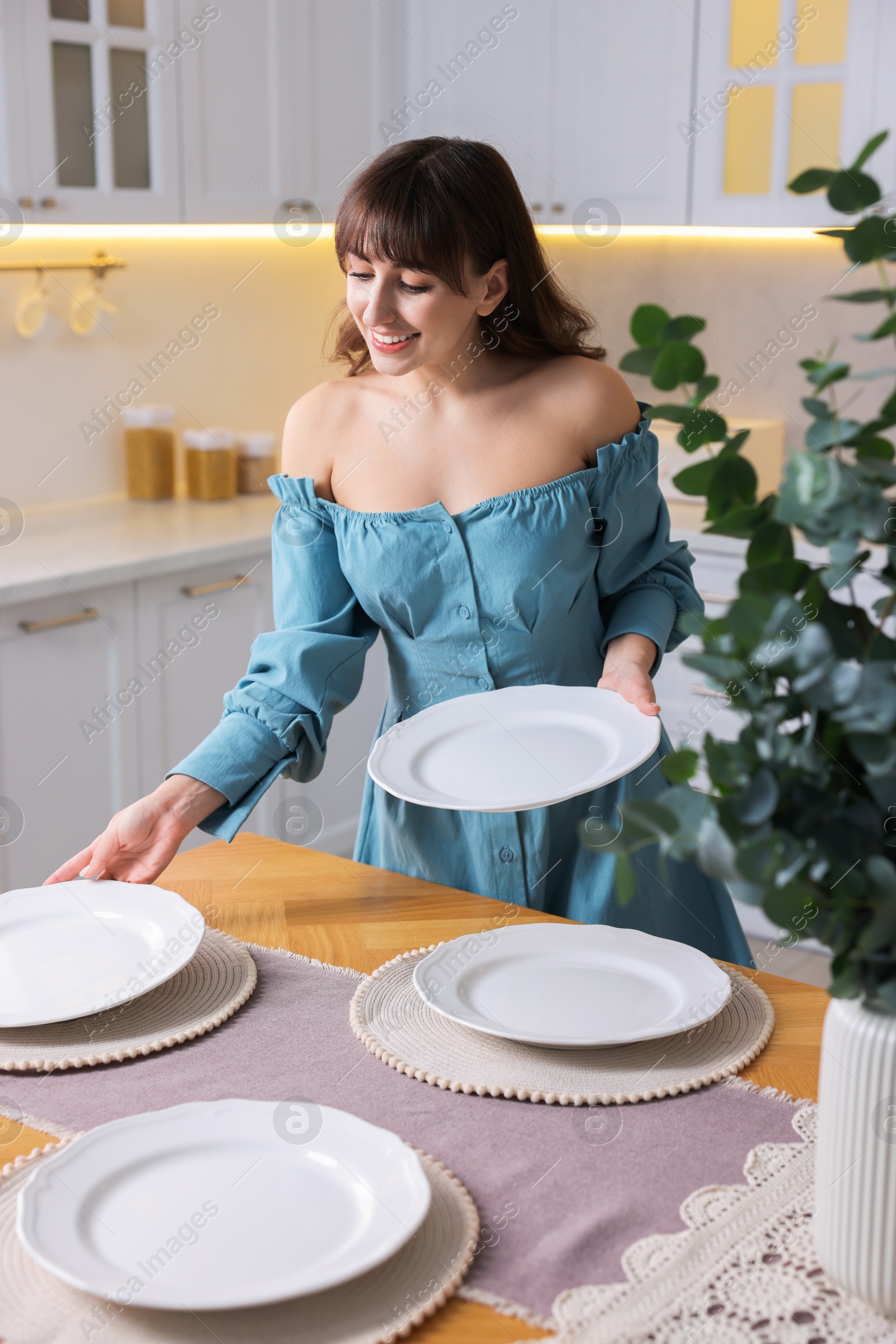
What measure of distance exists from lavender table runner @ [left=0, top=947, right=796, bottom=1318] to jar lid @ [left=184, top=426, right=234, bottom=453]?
228cm

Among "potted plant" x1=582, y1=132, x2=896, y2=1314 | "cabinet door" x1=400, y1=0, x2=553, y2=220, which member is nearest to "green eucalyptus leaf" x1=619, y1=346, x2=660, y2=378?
"potted plant" x1=582, y1=132, x2=896, y2=1314

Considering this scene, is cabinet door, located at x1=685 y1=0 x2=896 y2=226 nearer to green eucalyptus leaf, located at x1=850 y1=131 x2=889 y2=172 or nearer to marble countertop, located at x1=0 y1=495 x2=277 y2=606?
marble countertop, located at x1=0 y1=495 x2=277 y2=606

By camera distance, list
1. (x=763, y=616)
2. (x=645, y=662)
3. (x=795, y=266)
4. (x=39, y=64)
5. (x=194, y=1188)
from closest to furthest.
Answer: (x=763, y=616), (x=194, y=1188), (x=645, y=662), (x=39, y=64), (x=795, y=266)

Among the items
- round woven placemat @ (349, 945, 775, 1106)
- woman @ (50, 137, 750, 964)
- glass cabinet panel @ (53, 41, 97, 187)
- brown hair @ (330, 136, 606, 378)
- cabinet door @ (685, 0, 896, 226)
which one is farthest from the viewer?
cabinet door @ (685, 0, 896, 226)

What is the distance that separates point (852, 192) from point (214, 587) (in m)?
2.22

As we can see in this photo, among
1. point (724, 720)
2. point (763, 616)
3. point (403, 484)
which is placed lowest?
point (724, 720)

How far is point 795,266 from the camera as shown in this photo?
122 inches

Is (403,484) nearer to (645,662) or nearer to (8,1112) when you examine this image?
(645,662)

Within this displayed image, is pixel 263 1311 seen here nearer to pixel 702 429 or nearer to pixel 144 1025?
pixel 144 1025

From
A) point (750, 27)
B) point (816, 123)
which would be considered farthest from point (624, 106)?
point (816, 123)

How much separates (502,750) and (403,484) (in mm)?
346

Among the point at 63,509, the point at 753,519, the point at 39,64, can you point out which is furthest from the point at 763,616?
the point at 63,509

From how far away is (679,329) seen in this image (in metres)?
0.60

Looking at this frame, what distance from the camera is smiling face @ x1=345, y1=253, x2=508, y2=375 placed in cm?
123
